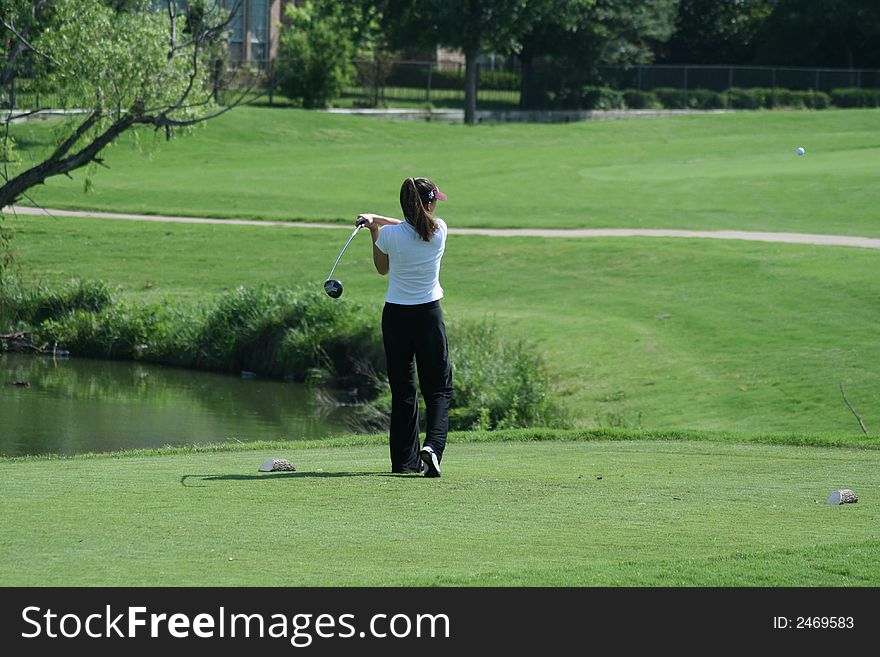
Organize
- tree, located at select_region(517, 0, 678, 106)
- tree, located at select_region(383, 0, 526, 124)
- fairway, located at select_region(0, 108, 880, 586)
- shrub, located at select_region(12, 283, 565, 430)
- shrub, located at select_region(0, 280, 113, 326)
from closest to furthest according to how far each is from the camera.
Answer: fairway, located at select_region(0, 108, 880, 586)
shrub, located at select_region(12, 283, 565, 430)
shrub, located at select_region(0, 280, 113, 326)
tree, located at select_region(383, 0, 526, 124)
tree, located at select_region(517, 0, 678, 106)

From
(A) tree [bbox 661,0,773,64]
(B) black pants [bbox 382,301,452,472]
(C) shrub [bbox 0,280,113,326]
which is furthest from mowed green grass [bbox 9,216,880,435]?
(A) tree [bbox 661,0,773,64]

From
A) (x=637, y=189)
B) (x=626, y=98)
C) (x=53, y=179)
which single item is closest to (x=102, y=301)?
(x=53, y=179)

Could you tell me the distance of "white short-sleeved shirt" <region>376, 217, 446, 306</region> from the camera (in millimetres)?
9484

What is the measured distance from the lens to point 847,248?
88.6ft

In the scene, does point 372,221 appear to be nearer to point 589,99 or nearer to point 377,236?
point 377,236

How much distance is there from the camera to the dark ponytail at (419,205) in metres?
9.35

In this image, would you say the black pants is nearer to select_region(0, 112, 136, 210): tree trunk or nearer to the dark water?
the dark water

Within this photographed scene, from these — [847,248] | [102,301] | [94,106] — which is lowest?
[102,301]

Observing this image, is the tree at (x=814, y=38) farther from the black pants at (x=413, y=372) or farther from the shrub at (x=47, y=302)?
the black pants at (x=413, y=372)

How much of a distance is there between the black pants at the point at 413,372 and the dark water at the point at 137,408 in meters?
7.92

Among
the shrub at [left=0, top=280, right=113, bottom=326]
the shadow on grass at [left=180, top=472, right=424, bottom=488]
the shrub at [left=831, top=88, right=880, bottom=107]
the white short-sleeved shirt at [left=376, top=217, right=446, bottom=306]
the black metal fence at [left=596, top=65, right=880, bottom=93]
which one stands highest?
the black metal fence at [left=596, top=65, right=880, bottom=93]

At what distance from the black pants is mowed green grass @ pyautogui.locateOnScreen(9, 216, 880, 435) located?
7.65m
